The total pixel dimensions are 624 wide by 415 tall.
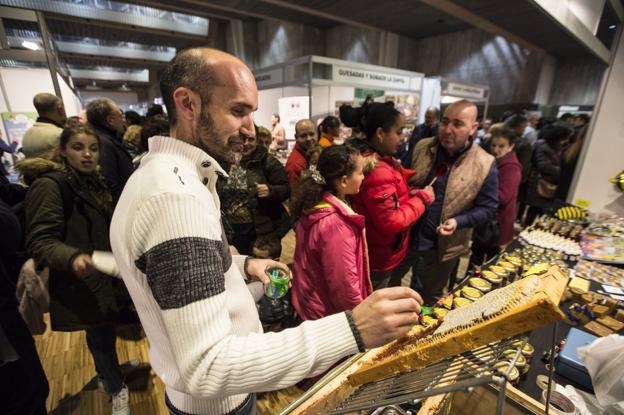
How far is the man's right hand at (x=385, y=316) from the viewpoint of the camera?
0.57 m

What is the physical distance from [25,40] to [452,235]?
5.34m

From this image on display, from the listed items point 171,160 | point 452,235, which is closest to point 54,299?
point 171,160

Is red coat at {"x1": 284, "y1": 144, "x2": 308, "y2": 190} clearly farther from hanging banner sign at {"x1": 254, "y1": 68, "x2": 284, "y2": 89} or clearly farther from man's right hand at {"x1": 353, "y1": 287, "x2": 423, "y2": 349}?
man's right hand at {"x1": 353, "y1": 287, "x2": 423, "y2": 349}

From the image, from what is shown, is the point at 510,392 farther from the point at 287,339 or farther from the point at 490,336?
the point at 287,339

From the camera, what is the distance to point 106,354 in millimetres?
1707

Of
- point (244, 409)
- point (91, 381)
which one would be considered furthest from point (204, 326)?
point (91, 381)

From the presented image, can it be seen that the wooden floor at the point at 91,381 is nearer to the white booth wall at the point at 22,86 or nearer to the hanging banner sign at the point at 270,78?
the white booth wall at the point at 22,86

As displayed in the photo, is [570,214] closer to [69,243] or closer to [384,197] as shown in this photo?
[384,197]

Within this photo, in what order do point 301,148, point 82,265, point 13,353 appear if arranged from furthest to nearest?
1. point 301,148
2. point 82,265
3. point 13,353

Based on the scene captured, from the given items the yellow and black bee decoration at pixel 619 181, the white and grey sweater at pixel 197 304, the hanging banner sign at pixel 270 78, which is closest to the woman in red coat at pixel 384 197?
A: the white and grey sweater at pixel 197 304

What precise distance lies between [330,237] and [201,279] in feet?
3.25

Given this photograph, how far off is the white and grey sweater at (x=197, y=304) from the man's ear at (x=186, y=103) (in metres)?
0.17

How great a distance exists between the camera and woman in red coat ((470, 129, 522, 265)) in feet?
8.63

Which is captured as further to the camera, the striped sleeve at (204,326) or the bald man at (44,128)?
the bald man at (44,128)
